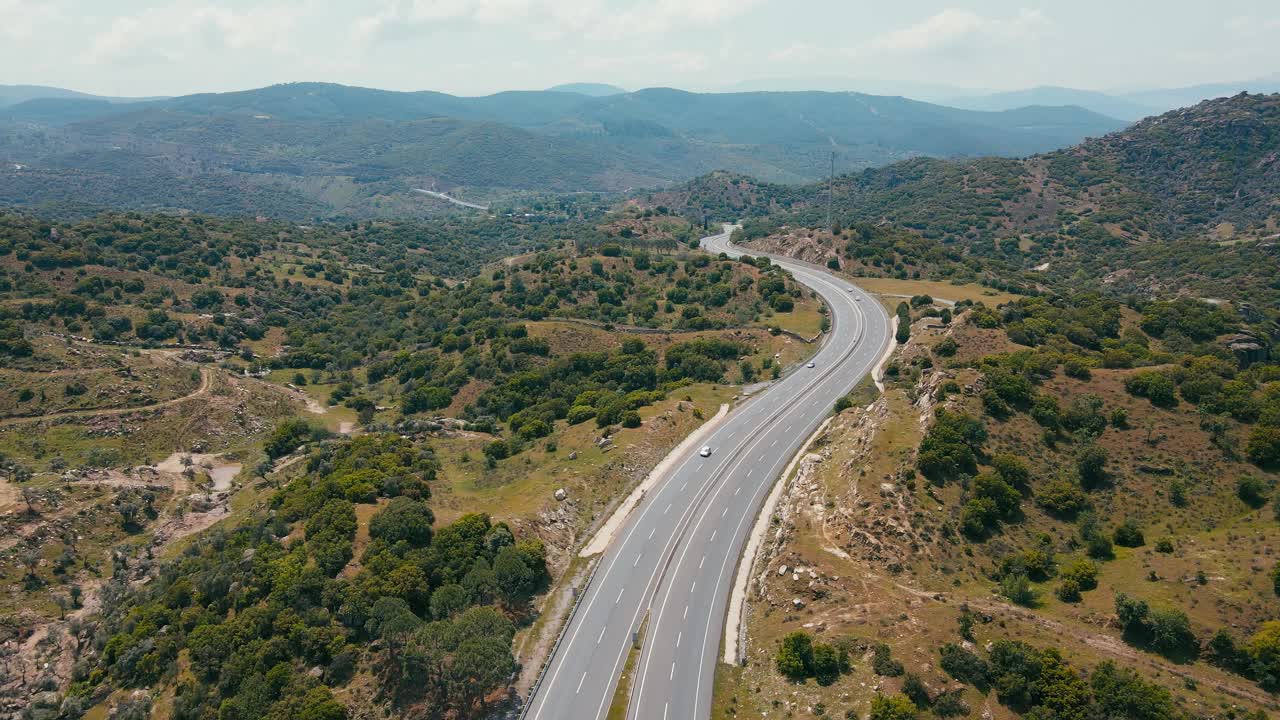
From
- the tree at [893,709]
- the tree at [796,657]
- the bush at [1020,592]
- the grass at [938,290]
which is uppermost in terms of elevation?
the grass at [938,290]

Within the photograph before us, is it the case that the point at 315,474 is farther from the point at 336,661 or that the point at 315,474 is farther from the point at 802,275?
the point at 802,275

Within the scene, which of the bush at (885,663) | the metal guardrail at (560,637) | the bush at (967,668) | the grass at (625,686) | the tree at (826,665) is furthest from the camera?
the metal guardrail at (560,637)

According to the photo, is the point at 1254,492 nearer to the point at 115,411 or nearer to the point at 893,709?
the point at 893,709

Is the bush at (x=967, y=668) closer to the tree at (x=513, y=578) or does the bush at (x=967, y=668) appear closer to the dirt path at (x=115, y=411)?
the tree at (x=513, y=578)

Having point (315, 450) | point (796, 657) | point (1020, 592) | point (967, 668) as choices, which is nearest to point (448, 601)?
point (796, 657)

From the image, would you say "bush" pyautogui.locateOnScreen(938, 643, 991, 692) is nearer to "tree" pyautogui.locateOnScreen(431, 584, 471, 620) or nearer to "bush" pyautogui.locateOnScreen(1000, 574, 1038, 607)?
"bush" pyautogui.locateOnScreen(1000, 574, 1038, 607)

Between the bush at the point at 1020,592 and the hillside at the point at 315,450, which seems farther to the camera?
the hillside at the point at 315,450

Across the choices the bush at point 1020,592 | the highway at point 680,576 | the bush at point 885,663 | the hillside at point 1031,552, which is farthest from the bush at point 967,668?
the highway at point 680,576
